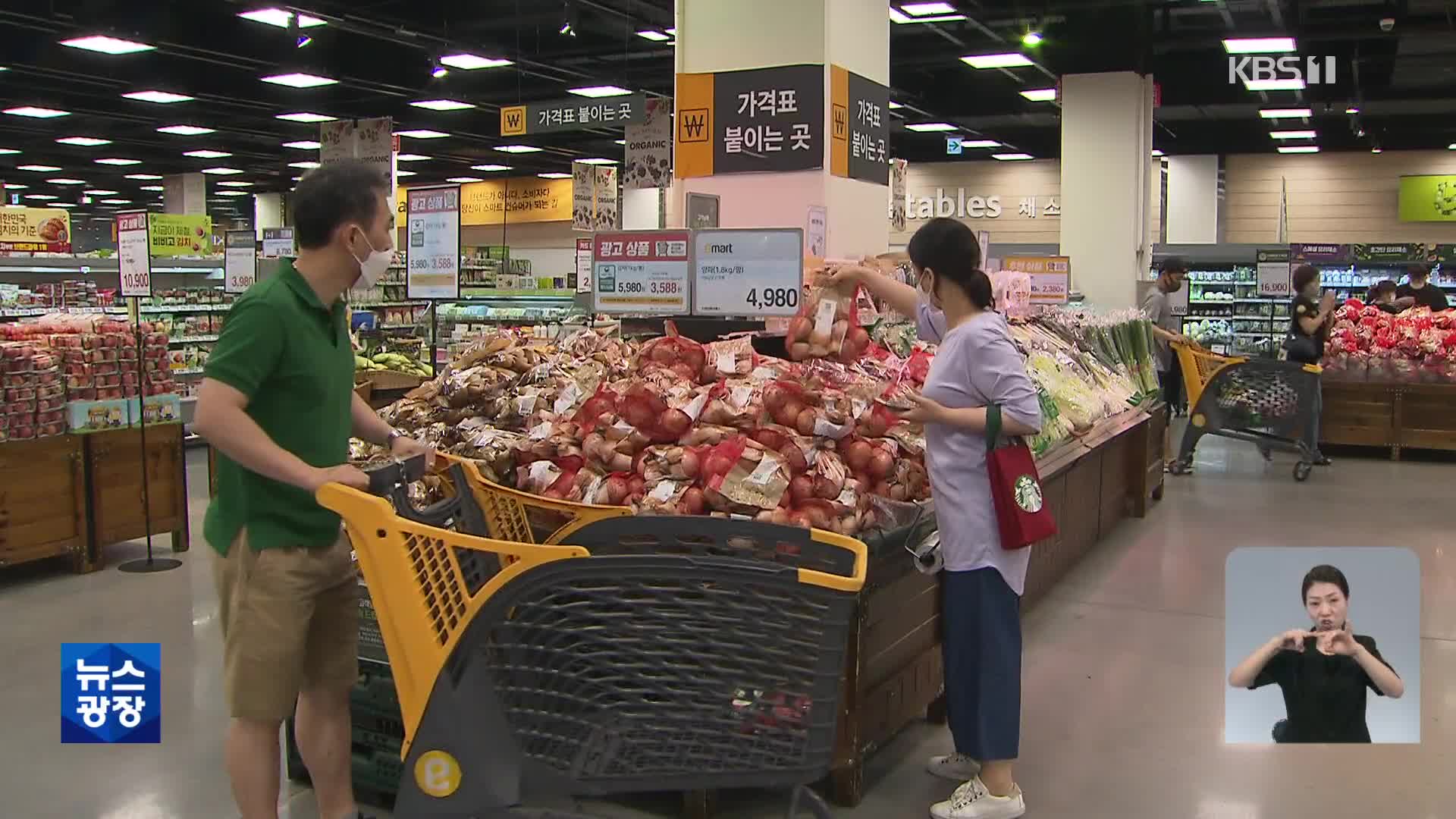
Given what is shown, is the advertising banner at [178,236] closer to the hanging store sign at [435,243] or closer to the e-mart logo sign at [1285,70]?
the hanging store sign at [435,243]

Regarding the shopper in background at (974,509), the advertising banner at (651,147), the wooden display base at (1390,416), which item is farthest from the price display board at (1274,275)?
the shopper in background at (974,509)

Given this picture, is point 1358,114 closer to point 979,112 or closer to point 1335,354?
point 979,112

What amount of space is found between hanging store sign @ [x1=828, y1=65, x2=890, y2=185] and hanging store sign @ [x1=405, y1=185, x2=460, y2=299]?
215 cm

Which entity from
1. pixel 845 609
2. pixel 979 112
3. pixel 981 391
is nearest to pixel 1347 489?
pixel 981 391

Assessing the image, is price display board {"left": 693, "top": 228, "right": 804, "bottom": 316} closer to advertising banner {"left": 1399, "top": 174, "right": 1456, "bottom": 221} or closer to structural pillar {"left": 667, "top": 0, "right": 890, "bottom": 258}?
structural pillar {"left": 667, "top": 0, "right": 890, "bottom": 258}

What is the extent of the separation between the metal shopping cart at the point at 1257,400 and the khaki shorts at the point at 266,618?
7994mm

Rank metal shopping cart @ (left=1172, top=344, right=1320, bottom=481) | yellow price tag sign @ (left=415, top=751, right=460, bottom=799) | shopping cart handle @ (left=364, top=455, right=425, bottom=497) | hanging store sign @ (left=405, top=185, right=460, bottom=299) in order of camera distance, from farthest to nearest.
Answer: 1. metal shopping cart @ (left=1172, top=344, right=1320, bottom=481)
2. hanging store sign @ (left=405, top=185, right=460, bottom=299)
3. shopping cart handle @ (left=364, top=455, right=425, bottom=497)
4. yellow price tag sign @ (left=415, top=751, right=460, bottom=799)

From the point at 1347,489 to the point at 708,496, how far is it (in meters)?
7.25

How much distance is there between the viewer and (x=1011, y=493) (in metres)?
2.99

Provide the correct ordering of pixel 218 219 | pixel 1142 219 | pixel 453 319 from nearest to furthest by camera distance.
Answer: pixel 1142 219 < pixel 453 319 < pixel 218 219

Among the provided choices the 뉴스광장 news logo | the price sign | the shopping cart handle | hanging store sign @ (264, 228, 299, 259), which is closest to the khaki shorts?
the shopping cart handle

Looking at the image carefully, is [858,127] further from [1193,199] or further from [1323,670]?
[1193,199]

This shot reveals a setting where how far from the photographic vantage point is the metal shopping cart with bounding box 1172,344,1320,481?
905cm

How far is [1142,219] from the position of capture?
13.2 m
